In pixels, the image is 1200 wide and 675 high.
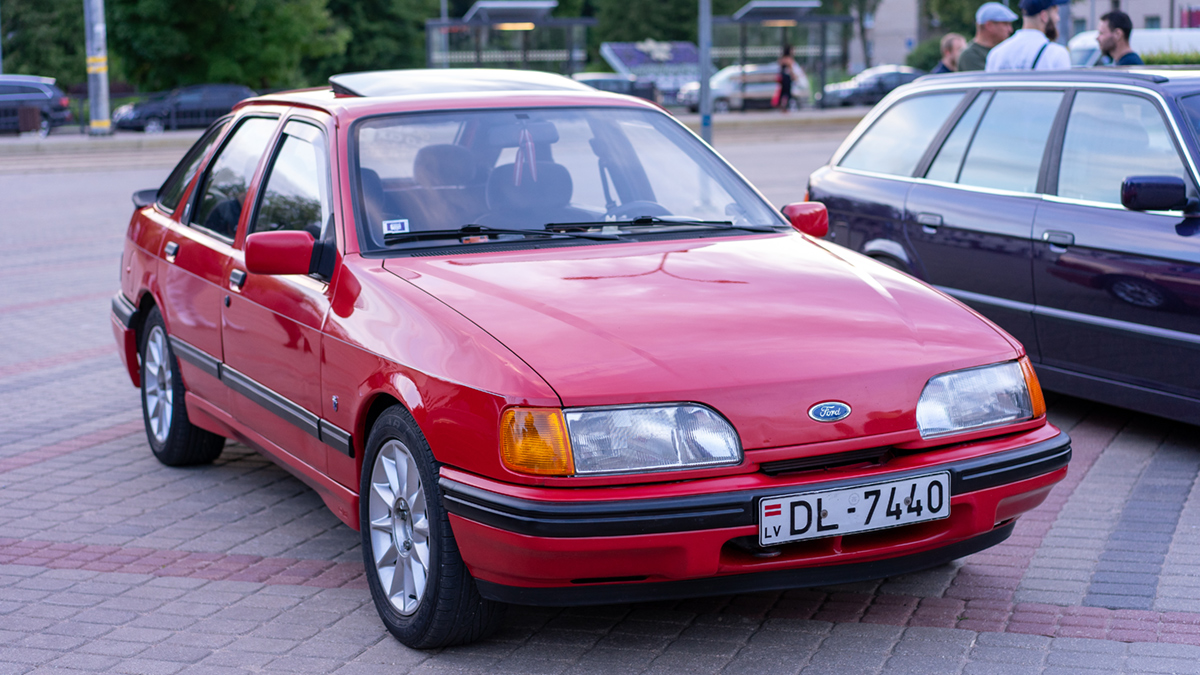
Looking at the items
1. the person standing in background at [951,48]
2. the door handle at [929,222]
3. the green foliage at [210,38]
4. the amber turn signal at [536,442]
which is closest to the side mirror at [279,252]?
the amber turn signal at [536,442]

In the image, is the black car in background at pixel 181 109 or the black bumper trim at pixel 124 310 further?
the black car in background at pixel 181 109

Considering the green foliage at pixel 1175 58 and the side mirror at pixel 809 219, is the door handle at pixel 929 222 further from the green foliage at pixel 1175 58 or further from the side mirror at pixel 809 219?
the green foliage at pixel 1175 58

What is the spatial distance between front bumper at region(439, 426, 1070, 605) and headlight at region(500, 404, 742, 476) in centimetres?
6

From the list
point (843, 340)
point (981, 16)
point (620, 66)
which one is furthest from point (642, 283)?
point (620, 66)

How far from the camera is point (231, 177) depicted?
213 inches

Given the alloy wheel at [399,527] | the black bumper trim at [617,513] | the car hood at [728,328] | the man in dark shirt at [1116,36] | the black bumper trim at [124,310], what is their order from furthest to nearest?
1. the man in dark shirt at [1116,36]
2. the black bumper trim at [124,310]
3. the alloy wheel at [399,527]
4. the car hood at [728,328]
5. the black bumper trim at [617,513]

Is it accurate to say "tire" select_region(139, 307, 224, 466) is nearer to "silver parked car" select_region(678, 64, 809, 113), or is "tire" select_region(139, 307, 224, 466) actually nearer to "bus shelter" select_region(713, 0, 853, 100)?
"bus shelter" select_region(713, 0, 853, 100)

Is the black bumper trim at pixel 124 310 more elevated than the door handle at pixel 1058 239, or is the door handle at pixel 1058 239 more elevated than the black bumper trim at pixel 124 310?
the door handle at pixel 1058 239

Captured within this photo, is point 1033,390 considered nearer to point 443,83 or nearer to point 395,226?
point 395,226

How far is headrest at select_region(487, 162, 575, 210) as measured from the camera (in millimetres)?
4441

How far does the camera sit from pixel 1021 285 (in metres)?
6.26

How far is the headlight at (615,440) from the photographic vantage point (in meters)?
3.22

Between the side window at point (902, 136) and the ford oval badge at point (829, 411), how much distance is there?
4007 mm

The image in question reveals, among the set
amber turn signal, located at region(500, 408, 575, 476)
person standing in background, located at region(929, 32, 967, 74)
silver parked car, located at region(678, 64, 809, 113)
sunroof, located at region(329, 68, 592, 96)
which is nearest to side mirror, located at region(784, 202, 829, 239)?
sunroof, located at region(329, 68, 592, 96)
